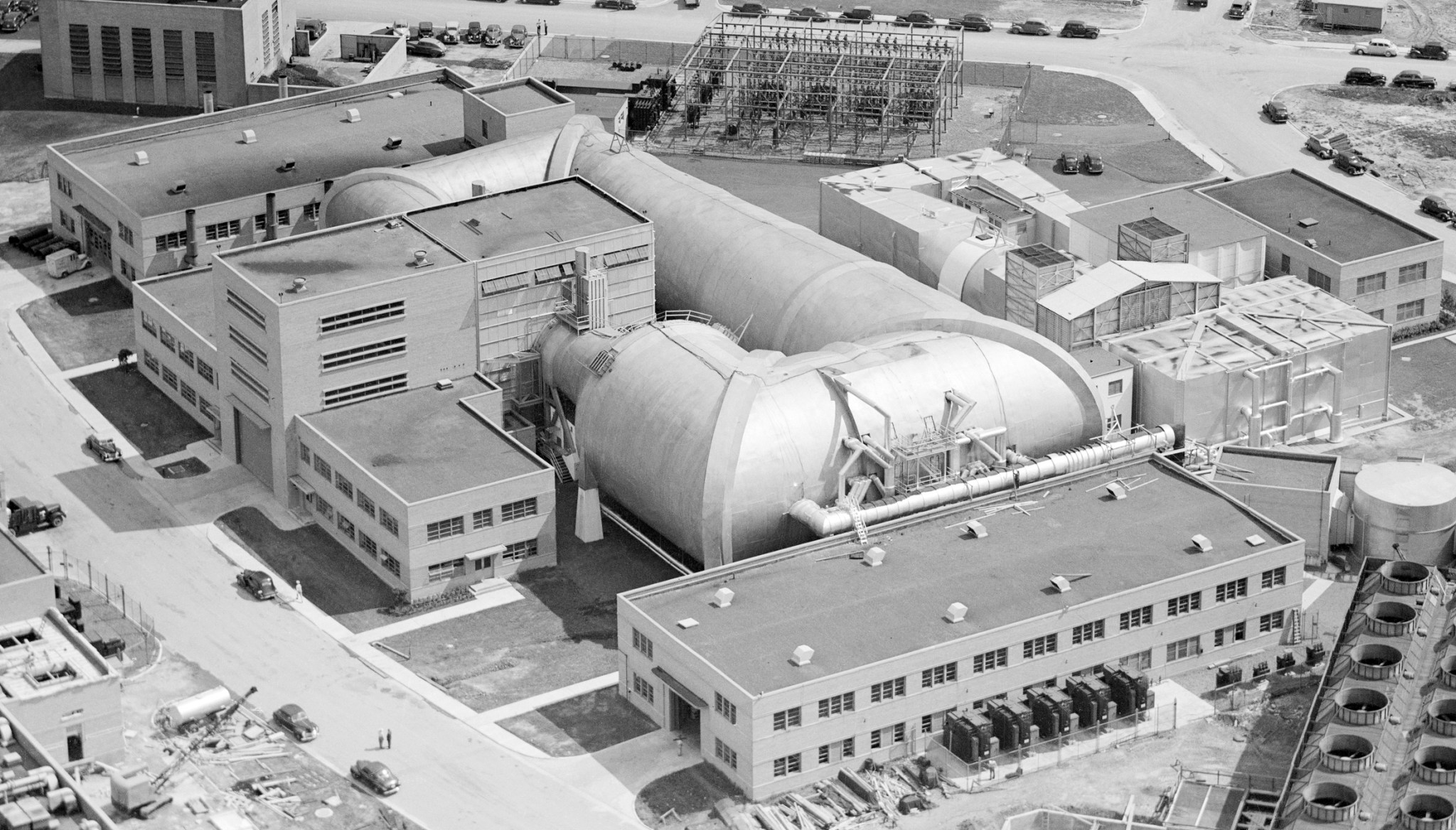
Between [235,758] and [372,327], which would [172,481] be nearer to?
[372,327]

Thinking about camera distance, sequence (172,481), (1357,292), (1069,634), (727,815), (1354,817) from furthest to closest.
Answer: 1. (1357,292)
2. (172,481)
3. (1069,634)
4. (727,815)
5. (1354,817)

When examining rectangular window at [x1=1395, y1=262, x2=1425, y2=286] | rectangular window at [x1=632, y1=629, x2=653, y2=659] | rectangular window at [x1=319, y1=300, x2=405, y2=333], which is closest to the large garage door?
rectangular window at [x1=319, y1=300, x2=405, y2=333]

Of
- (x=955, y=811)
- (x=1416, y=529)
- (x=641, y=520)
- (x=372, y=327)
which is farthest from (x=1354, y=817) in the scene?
(x=372, y=327)

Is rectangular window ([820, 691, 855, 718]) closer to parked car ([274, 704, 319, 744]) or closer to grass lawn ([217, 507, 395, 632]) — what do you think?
parked car ([274, 704, 319, 744])

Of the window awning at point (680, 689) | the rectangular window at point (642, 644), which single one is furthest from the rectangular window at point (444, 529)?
the window awning at point (680, 689)

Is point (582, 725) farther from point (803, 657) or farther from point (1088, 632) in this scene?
point (1088, 632)

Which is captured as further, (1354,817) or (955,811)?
(955,811)

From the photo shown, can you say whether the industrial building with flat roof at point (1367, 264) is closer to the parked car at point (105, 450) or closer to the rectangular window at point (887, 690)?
the rectangular window at point (887, 690)
